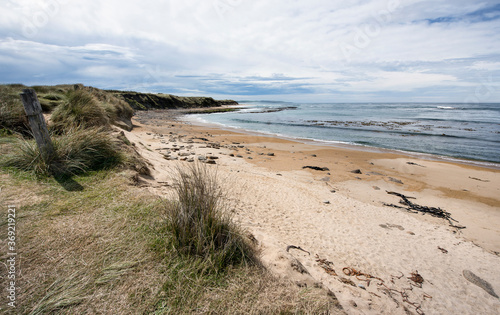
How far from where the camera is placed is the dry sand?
144 inches

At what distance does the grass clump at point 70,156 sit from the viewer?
16.8 feet

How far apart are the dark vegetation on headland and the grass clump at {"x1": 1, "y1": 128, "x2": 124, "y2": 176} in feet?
0.34

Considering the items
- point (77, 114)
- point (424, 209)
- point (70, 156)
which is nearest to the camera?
point (70, 156)

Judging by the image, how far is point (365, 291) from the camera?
3.54 metres

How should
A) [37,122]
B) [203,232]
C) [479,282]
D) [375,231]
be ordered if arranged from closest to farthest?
[203,232]
[479,282]
[37,122]
[375,231]

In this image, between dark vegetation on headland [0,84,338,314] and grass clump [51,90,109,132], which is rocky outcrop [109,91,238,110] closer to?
grass clump [51,90,109,132]

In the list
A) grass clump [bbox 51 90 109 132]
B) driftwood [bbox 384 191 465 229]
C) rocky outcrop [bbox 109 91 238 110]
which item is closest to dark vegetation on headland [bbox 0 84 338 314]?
grass clump [bbox 51 90 109 132]

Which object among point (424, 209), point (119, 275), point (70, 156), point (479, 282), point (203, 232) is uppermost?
point (70, 156)

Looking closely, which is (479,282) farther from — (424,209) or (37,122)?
(37,122)

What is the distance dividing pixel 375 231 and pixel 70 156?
311 inches

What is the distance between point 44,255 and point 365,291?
455 cm

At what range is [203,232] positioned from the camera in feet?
10.2

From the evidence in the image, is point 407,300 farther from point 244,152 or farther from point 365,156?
point 365,156

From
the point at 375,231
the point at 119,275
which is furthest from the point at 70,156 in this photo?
the point at 375,231
